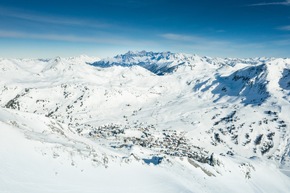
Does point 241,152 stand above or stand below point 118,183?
below

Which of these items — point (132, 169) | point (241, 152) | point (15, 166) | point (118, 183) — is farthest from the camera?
point (241, 152)

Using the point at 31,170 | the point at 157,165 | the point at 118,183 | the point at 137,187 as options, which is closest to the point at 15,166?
the point at 31,170

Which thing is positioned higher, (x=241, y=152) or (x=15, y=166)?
(x=15, y=166)

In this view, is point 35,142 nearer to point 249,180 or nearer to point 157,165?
point 157,165

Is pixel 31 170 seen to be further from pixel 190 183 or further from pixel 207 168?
pixel 207 168

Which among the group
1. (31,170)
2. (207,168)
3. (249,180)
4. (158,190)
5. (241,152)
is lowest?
(241,152)

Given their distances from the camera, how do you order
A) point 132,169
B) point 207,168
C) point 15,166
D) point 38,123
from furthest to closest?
point 38,123 < point 207,168 < point 132,169 < point 15,166

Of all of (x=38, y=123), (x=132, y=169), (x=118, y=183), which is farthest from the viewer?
(x=38, y=123)

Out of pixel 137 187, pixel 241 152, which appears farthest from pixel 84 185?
pixel 241 152

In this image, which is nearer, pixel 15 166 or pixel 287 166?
pixel 15 166
